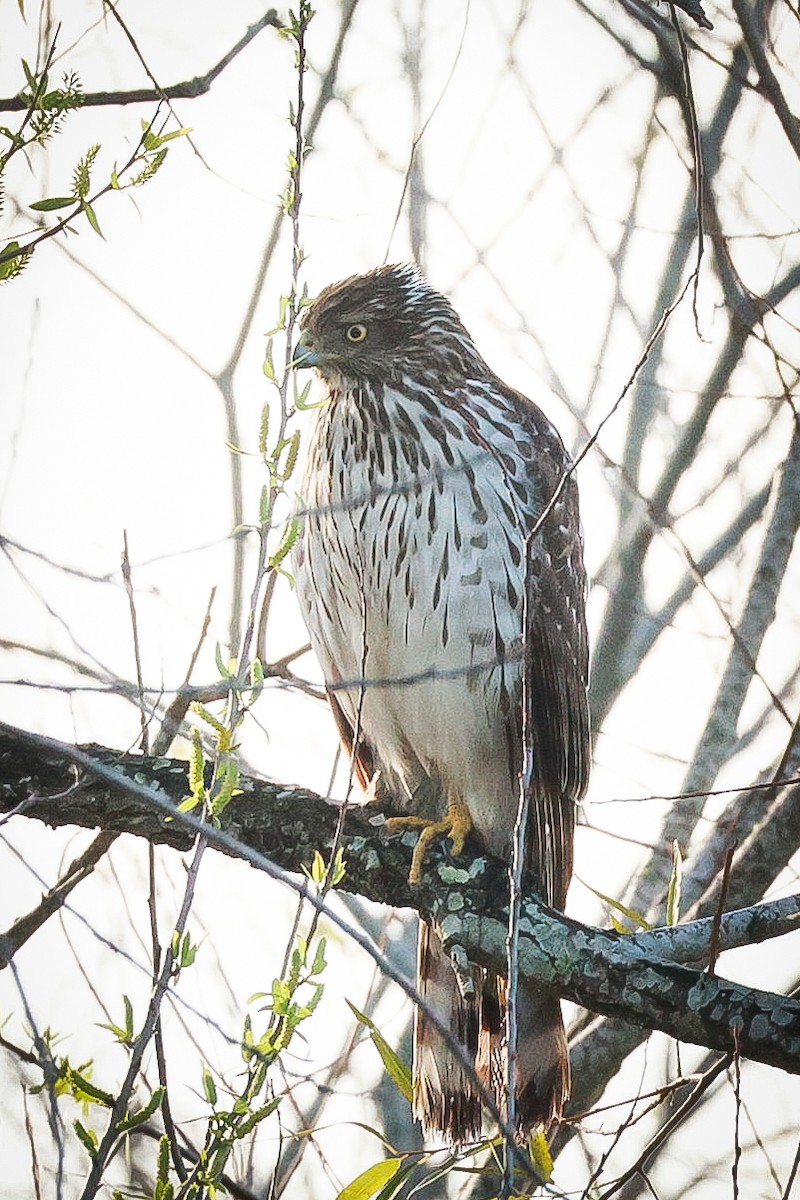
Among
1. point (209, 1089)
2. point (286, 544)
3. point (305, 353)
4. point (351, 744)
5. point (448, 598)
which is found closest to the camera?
point (209, 1089)

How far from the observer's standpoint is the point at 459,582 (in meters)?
2.82

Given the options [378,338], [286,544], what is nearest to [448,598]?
[378,338]

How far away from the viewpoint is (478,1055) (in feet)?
9.71

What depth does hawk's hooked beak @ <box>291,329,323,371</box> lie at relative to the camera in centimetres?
310

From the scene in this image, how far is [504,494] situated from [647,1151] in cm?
136

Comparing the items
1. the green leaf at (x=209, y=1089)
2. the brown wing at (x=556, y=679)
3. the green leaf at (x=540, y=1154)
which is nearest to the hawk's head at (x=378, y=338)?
the brown wing at (x=556, y=679)

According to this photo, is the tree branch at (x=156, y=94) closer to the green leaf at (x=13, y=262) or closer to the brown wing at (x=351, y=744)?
the green leaf at (x=13, y=262)

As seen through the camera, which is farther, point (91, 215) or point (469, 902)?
point (469, 902)

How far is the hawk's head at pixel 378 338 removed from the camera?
317cm

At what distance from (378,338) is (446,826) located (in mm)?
1212

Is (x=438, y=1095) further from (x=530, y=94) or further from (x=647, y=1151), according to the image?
(x=530, y=94)

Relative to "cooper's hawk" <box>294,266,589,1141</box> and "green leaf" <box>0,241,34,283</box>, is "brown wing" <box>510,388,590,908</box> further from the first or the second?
"green leaf" <box>0,241,34,283</box>

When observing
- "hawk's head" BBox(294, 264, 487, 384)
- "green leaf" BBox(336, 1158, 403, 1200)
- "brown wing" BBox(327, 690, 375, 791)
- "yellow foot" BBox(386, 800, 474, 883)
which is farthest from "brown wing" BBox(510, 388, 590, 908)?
"green leaf" BBox(336, 1158, 403, 1200)

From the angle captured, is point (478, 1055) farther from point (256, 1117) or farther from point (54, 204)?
point (54, 204)
